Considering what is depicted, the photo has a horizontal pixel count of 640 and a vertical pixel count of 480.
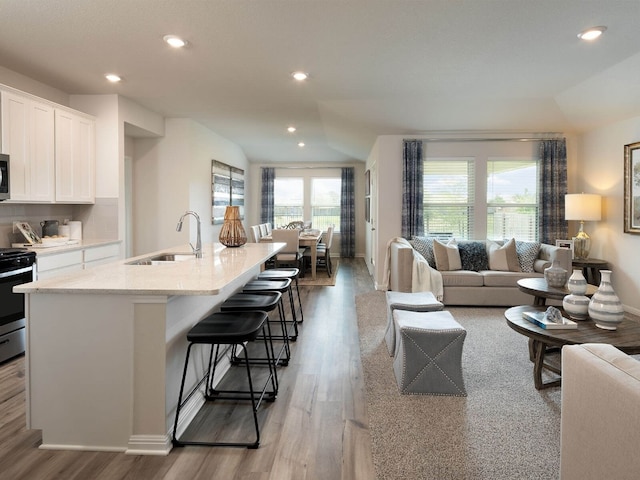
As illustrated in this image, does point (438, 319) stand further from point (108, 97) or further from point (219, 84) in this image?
point (108, 97)

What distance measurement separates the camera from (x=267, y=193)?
34.5ft

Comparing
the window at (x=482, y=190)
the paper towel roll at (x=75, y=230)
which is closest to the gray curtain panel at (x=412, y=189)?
the window at (x=482, y=190)

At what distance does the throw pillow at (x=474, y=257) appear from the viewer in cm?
556

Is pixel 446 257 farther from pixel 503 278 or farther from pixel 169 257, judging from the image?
pixel 169 257

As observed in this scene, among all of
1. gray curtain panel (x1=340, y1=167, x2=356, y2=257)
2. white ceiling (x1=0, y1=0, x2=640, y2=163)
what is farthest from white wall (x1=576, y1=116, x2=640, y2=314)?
gray curtain panel (x1=340, y1=167, x2=356, y2=257)

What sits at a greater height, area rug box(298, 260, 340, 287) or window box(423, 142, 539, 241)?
window box(423, 142, 539, 241)

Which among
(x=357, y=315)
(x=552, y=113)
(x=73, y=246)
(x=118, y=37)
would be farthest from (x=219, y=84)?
(x=552, y=113)

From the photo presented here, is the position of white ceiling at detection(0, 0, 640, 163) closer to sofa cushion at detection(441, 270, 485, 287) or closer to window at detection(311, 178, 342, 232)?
sofa cushion at detection(441, 270, 485, 287)

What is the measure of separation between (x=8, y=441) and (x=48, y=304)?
76 centimetres

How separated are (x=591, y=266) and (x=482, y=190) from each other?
5.66ft

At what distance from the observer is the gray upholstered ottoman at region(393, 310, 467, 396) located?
2.77m

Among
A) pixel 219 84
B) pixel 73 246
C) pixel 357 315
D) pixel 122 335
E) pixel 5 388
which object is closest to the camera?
pixel 122 335

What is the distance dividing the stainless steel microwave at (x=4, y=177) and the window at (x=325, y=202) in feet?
24.5

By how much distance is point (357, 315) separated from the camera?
4.88 metres
